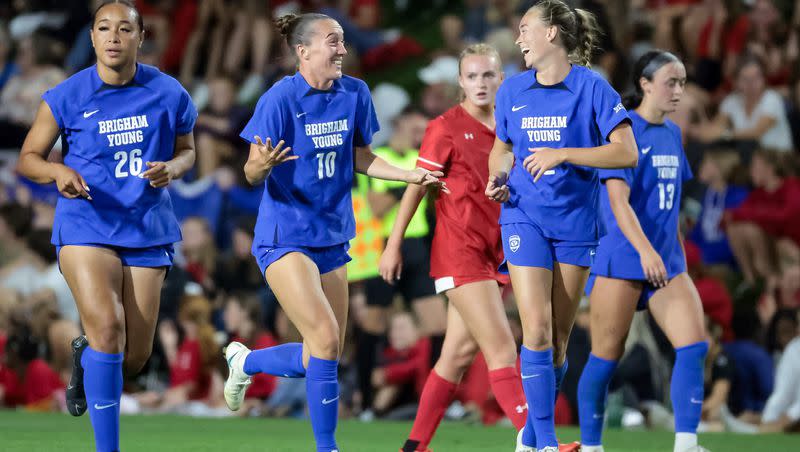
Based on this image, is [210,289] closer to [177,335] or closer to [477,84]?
[177,335]

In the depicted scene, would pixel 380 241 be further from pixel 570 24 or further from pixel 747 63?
pixel 570 24

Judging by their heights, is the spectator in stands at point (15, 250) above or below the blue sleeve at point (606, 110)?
below

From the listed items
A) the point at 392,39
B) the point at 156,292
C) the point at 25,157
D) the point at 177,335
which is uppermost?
the point at 392,39

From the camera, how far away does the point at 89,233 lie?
6.78 metres

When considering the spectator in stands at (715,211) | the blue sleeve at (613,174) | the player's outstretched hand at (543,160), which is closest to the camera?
the player's outstretched hand at (543,160)

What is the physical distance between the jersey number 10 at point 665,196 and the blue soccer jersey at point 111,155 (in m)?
2.79

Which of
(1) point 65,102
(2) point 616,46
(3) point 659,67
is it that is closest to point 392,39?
(2) point 616,46

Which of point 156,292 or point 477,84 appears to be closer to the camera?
point 156,292

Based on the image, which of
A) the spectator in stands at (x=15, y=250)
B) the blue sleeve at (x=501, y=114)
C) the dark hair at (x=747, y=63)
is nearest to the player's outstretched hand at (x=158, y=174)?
the blue sleeve at (x=501, y=114)

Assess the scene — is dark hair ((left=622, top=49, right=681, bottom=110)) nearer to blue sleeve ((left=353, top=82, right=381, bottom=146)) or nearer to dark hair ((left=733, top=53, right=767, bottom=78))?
blue sleeve ((left=353, top=82, right=381, bottom=146))

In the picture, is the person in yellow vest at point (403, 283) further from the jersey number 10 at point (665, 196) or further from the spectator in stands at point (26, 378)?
the jersey number 10 at point (665, 196)

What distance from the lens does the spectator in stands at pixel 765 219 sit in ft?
40.1

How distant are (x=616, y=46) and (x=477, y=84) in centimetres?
657

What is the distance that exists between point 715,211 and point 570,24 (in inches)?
235
